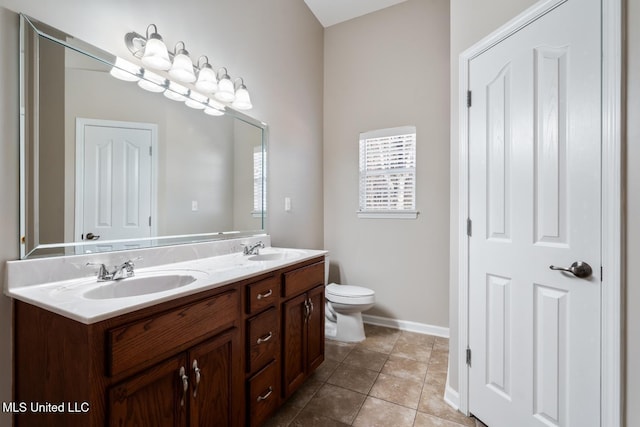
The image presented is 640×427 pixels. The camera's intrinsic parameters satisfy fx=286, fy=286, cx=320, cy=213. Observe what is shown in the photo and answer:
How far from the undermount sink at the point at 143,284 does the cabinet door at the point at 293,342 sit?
532 millimetres

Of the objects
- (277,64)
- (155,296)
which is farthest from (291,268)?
(277,64)

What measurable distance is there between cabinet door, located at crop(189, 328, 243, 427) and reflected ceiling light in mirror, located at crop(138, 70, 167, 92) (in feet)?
4.11

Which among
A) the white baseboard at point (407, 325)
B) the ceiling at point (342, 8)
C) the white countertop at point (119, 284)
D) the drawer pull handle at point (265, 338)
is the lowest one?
the white baseboard at point (407, 325)

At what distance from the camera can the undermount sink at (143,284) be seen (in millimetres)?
1094

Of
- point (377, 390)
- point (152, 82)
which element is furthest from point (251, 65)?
point (377, 390)

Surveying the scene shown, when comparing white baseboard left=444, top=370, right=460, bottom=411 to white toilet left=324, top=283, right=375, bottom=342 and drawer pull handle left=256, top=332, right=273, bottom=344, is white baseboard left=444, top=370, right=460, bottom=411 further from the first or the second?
drawer pull handle left=256, top=332, right=273, bottom=344

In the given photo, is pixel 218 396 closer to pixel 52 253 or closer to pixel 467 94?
pixel 52 253

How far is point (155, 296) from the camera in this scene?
36.1 inches

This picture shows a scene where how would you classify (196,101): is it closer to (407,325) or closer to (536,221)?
(536,221)

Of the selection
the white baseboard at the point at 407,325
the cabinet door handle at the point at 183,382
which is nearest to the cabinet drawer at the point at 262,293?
the cabinet door handle at the point at 183,382

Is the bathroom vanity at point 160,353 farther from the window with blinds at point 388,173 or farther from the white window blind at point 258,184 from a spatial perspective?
the window with blinds at point 388,173

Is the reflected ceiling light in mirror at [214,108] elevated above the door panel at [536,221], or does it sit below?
above

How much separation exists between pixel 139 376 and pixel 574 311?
1.60m

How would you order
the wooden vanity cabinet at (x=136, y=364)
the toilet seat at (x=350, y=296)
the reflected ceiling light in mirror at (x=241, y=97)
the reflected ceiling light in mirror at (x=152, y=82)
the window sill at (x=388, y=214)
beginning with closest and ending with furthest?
the wooden vanity cabinet at (x=136, y=364)
the reflected ceiling light in mirror at (x=152, y=82)
the reflected ceiling light in mirror at (x=241, y=97)
the toilet seat at (x=350, y=296)
the window sill at (x=388, y=214)
